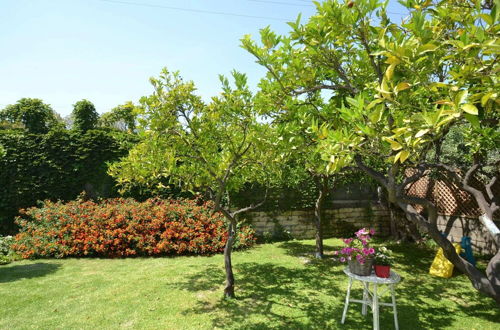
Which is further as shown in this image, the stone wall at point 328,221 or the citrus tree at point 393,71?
the stone wall at point 328,221

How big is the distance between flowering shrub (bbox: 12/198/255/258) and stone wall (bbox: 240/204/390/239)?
3.15 ft

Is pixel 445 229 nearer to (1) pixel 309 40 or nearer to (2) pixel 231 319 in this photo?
(2) pixel 231 319

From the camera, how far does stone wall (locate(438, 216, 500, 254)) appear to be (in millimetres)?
7762

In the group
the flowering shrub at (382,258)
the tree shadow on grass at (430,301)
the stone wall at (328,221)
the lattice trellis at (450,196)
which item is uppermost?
the lattice trellis at (450,196)

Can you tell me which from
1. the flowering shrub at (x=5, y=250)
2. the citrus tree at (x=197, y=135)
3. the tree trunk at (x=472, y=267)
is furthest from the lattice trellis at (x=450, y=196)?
the flowering shrub at (x=5, y=250)

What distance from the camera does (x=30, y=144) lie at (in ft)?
35.6

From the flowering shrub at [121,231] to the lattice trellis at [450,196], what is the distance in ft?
20.3

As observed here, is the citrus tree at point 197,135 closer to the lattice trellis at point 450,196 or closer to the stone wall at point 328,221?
the stone wall at point 328,221

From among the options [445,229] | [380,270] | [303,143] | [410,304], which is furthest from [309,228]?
[303,143]

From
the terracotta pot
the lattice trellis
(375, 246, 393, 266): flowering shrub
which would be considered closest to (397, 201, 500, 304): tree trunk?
(375, 246, 393, 266): flowering shrub

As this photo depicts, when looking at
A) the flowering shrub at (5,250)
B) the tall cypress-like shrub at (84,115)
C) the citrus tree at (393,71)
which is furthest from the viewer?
the tall cypress-like shrub at (84,115)

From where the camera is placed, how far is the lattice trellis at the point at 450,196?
26.7ft

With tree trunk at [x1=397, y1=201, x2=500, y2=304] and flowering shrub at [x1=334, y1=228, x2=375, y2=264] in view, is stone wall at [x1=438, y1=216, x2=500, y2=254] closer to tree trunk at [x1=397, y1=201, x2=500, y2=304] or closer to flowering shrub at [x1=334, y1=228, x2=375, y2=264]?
tree trunk at [x1=397, y1=201, x2=500, y2=304]

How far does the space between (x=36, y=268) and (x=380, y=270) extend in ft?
25.8
